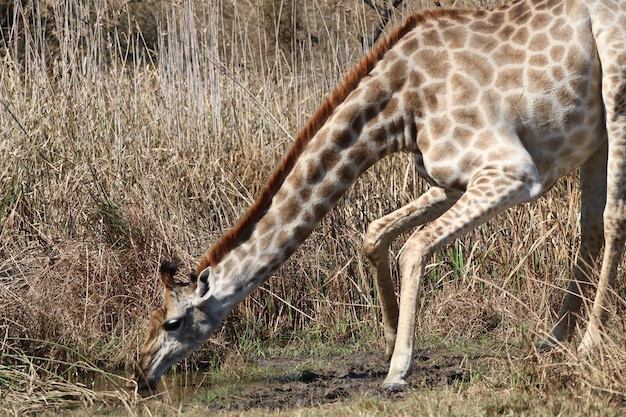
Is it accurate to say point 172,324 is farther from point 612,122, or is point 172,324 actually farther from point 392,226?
point 612,122

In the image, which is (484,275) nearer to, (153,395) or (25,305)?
(153,395)

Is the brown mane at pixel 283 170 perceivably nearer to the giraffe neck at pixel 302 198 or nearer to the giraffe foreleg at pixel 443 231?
the giraffe neck at pixel 302 198

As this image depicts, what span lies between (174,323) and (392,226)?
1.35m

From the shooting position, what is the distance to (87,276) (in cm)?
632

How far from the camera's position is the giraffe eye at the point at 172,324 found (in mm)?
5461

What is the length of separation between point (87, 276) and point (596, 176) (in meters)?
3.19

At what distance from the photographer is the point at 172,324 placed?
5477mm

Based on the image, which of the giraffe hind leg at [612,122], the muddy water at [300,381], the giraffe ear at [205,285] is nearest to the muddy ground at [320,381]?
the muddy water at [300,381]

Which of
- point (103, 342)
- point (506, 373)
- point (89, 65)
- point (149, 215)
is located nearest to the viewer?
point (506, 373)

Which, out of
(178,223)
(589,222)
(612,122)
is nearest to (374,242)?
(589,222)

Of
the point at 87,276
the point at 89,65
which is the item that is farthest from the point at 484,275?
the point at 89,65

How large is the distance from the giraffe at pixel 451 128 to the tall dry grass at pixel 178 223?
86cm

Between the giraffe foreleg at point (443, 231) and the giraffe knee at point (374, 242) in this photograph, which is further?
the giraffe knee at point (374, 242)

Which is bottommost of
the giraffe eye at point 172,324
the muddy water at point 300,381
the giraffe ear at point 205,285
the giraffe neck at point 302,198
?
the muddy water at point 300,381
